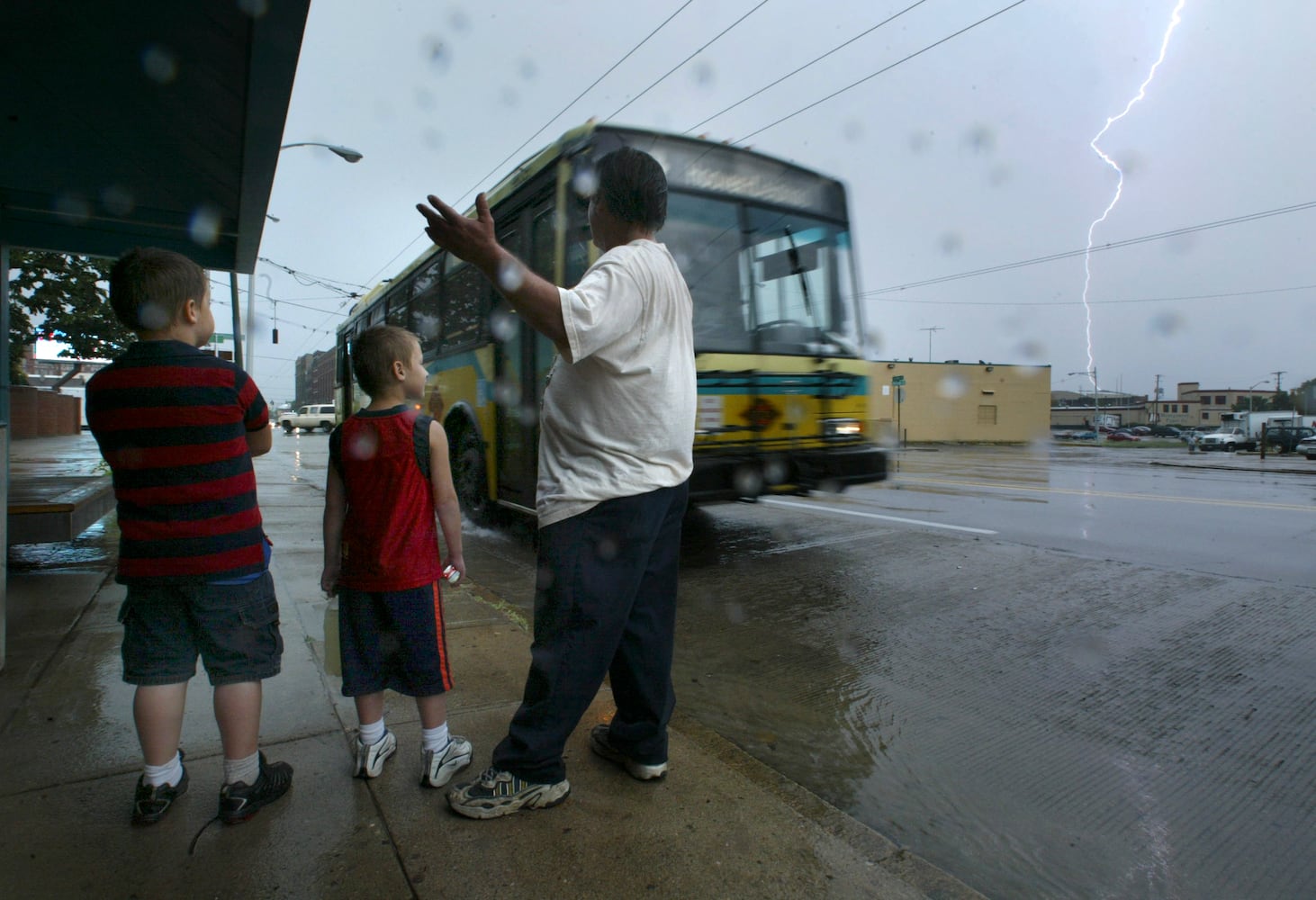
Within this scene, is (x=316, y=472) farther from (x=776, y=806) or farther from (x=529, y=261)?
(x=776, y=806)

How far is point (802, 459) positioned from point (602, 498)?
4.00m

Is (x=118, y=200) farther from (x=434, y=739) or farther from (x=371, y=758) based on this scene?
(x=434, y=739)

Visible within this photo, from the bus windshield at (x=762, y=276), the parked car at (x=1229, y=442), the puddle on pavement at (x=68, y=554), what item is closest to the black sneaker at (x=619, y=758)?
the bus windshield at (x=762, y=276)

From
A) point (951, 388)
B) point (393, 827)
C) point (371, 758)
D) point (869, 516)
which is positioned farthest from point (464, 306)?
point (951, 388)

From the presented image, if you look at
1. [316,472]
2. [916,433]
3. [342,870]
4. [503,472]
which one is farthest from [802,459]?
[916,433]

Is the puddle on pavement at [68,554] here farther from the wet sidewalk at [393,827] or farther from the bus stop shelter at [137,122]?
the wet sidewalk at [393,827]

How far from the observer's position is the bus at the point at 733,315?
5.39 meters

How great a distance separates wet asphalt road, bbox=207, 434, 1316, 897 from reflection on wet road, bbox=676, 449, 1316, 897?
0.04 feet

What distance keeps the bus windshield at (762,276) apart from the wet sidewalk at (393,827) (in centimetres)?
332

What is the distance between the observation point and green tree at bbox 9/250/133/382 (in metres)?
16.7

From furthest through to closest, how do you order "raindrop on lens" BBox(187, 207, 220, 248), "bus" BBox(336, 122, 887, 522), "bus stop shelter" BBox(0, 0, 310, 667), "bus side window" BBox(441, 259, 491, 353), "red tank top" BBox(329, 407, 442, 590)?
"bus side window" BBox(441, 259, 491, 353)
"raindrop on lens" BBox(187, 207, 220, 248)
"bus" BBox(336, 122, 887, 522)
"bus stop shelter" BBox(0, 0, 310, 667)
"red tank top" BBox(329, 407, 442, 590)

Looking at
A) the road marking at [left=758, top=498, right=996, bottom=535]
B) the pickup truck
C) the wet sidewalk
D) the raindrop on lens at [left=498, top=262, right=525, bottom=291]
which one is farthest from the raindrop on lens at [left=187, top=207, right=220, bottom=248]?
the pickup truck

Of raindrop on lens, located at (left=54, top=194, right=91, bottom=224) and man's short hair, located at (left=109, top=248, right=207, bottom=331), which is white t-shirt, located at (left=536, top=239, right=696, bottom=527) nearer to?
man's short hair, located at (left=109, top=248, right=207, bottom=331)

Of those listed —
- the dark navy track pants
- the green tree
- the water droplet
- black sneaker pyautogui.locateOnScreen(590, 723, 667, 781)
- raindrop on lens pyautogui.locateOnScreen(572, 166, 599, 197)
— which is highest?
the green tree
